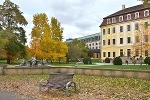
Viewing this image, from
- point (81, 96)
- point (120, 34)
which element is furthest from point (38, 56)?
point (81, 96)

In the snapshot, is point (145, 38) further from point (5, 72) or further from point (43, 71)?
point (5, 72)

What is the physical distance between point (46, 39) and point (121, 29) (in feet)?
74.0

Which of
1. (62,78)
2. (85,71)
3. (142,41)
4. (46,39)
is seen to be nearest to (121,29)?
(142,41)

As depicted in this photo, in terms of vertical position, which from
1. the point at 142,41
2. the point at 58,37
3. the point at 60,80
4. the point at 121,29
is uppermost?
the point at 121,29

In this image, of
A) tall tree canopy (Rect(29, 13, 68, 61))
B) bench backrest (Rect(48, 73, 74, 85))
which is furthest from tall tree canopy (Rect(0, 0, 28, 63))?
bench backrest (Rect(48, 73, 74, 85))

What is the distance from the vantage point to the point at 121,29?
52.4 metres

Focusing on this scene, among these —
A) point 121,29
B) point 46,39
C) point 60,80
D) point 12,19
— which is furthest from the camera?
point 121,29

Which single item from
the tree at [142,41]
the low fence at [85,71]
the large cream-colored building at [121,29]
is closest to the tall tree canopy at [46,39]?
the tree at [142,41]

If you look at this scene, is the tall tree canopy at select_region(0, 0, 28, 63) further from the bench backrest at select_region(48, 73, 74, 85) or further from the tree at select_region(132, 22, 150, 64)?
the bench backrest at select_region(48, 73, 74, 85)

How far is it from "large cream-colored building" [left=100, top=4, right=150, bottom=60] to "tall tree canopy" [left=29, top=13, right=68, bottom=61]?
57.0ft

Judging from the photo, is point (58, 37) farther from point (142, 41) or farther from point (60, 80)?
point (60, 80)

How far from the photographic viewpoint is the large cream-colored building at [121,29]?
48.3 meters

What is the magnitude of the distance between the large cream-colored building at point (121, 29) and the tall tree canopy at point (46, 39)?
17365mm

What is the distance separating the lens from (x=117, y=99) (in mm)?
7605
